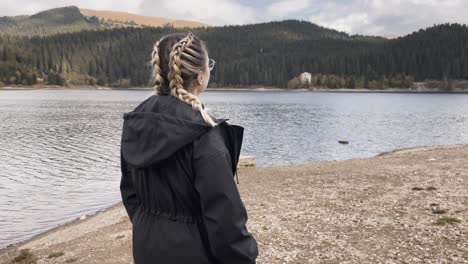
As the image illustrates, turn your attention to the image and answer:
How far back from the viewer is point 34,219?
17.1m

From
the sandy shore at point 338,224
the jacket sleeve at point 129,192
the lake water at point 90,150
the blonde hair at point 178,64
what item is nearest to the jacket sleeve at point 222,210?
the blonde hair at point 178,64

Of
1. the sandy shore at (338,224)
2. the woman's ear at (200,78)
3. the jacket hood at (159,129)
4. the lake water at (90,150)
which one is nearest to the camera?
the jacket hood at (159,129)

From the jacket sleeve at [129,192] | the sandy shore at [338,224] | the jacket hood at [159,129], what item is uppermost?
the jacket hood at [159,129]

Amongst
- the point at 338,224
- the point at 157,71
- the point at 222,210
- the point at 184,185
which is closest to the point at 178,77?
the point at 157,71

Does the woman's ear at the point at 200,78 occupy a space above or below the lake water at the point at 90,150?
above

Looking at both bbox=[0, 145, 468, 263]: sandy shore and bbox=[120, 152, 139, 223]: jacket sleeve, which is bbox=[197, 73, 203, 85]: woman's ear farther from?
bbox=[0, 145, 468, 263]: sandy shore

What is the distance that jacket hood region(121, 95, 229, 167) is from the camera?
9.52 feet

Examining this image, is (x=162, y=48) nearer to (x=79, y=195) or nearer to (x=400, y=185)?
(x=400, y=185)

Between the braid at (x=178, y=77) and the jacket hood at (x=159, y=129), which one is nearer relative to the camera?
the jacket hood at (x=159, y=129)

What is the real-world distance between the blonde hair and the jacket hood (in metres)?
0.07

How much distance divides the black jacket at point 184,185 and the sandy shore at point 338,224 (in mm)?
6583

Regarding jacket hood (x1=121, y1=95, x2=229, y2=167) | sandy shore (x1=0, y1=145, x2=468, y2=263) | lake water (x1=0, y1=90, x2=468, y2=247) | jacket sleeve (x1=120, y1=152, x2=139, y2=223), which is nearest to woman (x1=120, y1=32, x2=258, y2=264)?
jacket hood (x1=121, y1=95, x2=229, y2=167)

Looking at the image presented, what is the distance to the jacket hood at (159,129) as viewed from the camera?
114 inches

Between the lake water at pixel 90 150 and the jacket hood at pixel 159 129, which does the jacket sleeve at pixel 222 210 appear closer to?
the jacket hood at pixel 159 129
